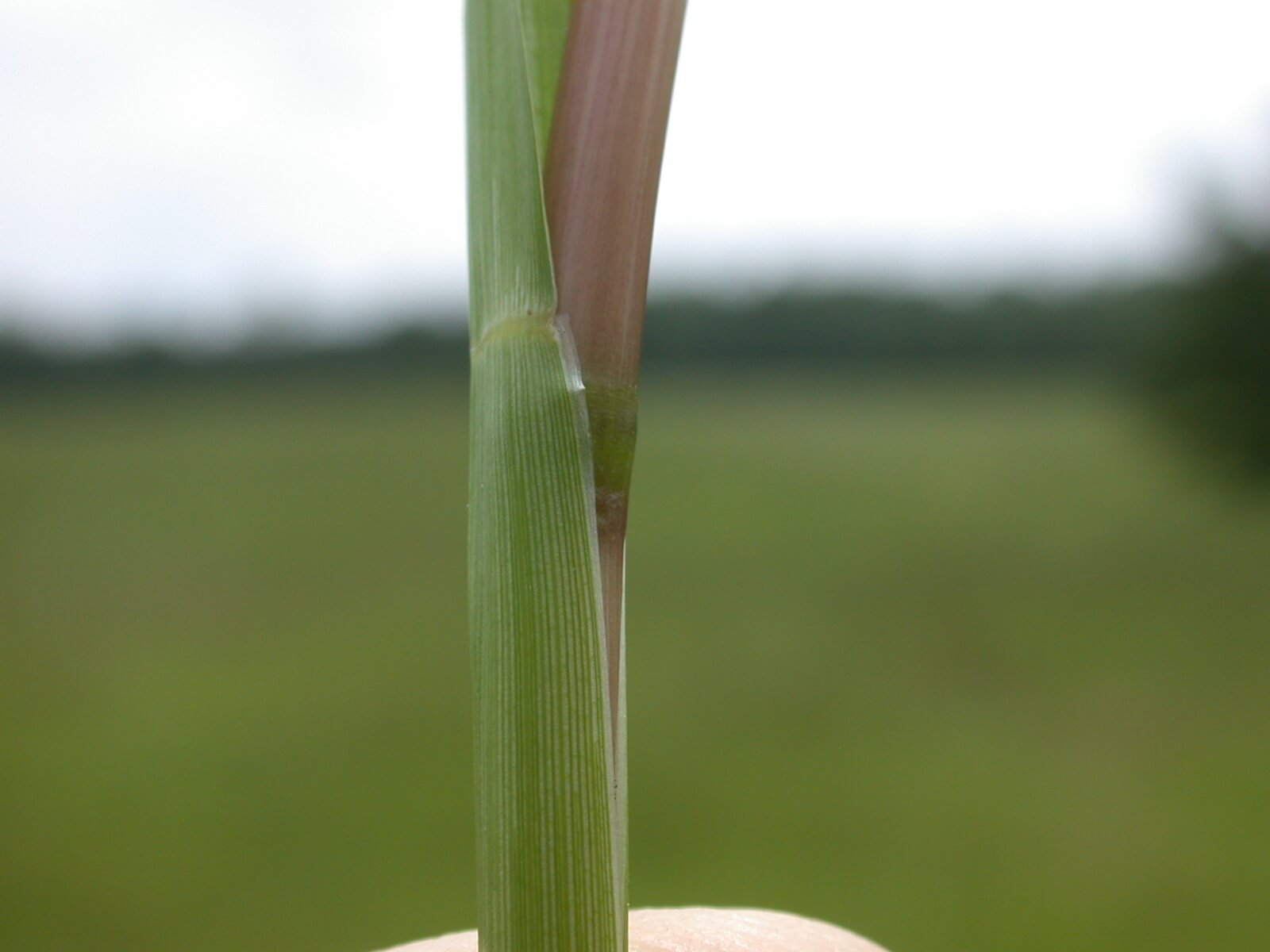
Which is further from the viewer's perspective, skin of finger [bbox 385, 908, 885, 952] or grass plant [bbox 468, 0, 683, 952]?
skin of finger [bbox 385, 908, 885, 952]

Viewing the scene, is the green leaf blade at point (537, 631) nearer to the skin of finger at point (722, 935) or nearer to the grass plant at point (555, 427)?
the grass plant at point (555, 427)

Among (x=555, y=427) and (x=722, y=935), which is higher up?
(x=555, y=427)

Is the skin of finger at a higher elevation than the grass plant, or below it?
below

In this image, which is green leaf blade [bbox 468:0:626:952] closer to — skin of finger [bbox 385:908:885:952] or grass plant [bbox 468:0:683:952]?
grass plant [bbox 468:0:683:952]

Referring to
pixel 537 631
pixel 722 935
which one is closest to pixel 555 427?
pixel 537 631

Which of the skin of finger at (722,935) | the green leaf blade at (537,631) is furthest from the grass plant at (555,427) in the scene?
the skin of finger at (722,935)

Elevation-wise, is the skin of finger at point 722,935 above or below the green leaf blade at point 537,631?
below

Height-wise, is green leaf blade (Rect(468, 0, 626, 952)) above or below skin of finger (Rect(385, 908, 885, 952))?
above

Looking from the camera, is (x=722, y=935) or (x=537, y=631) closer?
(x=537, y=631)

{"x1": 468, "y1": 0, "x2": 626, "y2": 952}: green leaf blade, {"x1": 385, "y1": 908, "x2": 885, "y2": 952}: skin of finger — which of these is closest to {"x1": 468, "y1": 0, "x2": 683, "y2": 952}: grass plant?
{"x1": 468, "y1": 0, "x2": 626, "y2": 952}: green leaf blade

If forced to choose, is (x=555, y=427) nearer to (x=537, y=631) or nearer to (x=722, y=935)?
(x=537, y=631)
